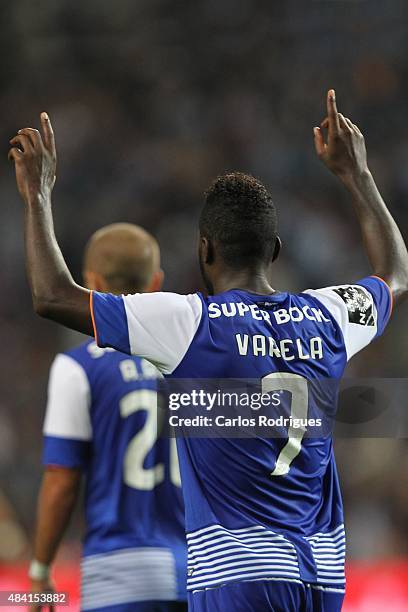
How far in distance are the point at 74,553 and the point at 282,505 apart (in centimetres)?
416

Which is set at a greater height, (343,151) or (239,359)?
(343,151)

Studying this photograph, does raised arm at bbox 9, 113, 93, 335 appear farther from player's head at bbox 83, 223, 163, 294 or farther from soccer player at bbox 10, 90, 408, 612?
player's head at bbox 83, 223, 163, 294

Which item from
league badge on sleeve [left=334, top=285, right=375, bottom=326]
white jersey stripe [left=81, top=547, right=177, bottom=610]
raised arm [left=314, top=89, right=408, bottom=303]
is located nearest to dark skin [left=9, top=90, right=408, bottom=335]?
raised arm [left=314, top=89, right=408, bottom=303]

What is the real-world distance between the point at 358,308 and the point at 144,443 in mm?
1005

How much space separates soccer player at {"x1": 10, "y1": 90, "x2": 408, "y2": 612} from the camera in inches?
85.0

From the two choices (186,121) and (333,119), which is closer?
(333,119)

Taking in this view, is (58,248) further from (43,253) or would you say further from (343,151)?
(343,151)

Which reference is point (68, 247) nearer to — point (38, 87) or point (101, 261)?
point (38, 87)

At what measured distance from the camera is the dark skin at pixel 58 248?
2129mm

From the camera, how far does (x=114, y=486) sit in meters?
3.07

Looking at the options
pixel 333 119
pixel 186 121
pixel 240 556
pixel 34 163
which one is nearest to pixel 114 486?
pixel 240 556

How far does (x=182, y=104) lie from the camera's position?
857 cm

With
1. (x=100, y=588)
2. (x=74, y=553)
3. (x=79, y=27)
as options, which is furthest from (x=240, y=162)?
(x=100, y=588)

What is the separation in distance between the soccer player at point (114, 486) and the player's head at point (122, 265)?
280 mm
